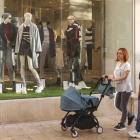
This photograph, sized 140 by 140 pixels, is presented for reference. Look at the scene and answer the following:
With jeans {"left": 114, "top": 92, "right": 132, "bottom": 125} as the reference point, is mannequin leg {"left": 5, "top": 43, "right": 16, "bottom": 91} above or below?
above

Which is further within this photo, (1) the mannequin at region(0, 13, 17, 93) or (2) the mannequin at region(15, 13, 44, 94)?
(2) the mannequin at region(15, 13, 44, 94)

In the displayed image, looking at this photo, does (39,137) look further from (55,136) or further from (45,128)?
(45,128)

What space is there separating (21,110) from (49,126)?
2.68 ft

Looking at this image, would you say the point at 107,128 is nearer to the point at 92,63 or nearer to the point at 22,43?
the point at 92,63

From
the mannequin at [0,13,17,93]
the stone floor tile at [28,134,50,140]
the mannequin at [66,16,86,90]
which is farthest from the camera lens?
the mannequin at [66,16,86,90]

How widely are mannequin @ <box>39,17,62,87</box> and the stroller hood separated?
7.18 ft

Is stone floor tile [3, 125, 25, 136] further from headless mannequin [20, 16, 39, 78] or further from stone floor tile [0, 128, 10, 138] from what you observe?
headless mannequin [20, 16, 39, 78]

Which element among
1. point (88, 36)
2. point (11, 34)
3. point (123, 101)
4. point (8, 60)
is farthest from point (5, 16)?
point (123, 101)

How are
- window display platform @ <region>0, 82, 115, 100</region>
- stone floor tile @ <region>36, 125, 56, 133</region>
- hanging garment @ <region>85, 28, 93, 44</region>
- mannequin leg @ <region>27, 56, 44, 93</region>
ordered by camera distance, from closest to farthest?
1. stone floor tile @ <region>36, 125, 56, 133</region>
2. window display platform @ <region>0, 82, 115, 100</region>
3. mannequin leg @ <region>27, 56, 44, 93</region>
4. hanging garment @ <region>85, 28, 93, 44</region>

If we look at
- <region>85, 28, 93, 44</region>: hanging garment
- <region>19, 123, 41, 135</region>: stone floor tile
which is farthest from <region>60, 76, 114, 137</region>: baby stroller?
<region>85, 28, 93, 44</region>: hanging garment

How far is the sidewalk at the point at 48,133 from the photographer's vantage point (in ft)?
18.5

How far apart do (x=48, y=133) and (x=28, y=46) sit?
2536mm

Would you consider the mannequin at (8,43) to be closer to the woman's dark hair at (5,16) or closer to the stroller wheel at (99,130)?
the woman's dark hair at (5,16)

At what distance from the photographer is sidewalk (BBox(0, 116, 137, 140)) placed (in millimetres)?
5633
